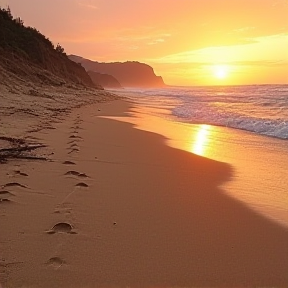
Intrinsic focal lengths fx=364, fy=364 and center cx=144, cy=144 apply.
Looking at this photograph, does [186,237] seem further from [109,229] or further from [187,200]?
[187,200]

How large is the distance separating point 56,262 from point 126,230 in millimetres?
624

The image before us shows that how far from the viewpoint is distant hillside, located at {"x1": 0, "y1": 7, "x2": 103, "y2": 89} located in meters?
17.4

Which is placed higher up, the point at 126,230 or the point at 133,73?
the point at 133,73

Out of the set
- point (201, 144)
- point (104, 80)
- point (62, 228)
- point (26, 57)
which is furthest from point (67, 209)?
point (104, 80)

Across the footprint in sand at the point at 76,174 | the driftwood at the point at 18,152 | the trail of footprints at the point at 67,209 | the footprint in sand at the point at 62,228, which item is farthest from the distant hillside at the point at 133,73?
the footprint in sand at the point at 62,228

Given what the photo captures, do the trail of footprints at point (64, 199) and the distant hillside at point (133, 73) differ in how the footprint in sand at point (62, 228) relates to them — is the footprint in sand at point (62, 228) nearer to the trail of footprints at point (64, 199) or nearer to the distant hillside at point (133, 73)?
the trail of footprints at point (64, 199)

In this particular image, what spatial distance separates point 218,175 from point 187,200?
1334mm

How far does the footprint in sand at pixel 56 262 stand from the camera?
1.94m

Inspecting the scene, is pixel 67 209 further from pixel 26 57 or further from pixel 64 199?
pixel 26 57

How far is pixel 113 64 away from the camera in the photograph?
191 metres

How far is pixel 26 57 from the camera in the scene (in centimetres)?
2153

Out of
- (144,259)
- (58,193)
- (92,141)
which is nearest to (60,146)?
(92,141)

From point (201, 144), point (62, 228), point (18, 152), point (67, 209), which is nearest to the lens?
point (62, 228)

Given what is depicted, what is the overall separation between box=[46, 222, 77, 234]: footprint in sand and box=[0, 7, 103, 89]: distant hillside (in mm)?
12435
